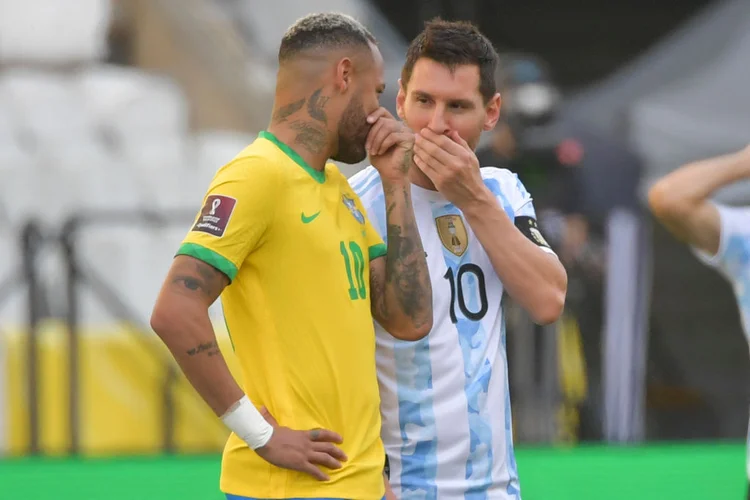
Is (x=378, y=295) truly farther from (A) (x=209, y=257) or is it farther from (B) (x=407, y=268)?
(A) (x=209, y=257)

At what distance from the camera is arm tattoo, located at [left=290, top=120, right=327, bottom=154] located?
10.5 ft

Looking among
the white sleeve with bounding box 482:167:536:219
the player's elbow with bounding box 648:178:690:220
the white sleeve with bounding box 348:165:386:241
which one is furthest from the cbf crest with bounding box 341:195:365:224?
the player's elbow with bounding box 648:178:690:220

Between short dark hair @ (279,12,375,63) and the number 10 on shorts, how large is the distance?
18.1 inches

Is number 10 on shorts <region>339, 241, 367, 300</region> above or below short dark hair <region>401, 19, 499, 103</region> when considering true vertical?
below

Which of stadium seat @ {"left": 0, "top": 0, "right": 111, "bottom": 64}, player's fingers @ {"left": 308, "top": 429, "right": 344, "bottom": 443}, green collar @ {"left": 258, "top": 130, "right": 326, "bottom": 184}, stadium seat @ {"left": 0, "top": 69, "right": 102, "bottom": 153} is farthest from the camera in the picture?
stadium seat @ {"left": 0, "top": 0, "right": 111, "bottom": 64}

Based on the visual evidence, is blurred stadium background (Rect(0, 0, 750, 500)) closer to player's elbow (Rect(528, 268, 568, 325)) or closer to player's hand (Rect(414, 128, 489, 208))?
player's elbow (Rect(528, 268, 568, 325))

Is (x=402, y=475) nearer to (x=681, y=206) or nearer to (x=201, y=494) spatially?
(x=681, y=206)

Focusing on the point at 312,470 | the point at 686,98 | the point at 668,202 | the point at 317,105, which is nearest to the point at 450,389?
the point at 312,470

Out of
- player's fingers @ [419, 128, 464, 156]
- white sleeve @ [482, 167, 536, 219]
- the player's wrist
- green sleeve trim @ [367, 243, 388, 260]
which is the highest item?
player's fingers @ [419, 128, 464, 156]

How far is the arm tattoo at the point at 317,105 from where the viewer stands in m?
3.21

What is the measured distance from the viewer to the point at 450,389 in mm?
3461

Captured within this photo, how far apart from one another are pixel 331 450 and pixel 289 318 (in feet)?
0.99

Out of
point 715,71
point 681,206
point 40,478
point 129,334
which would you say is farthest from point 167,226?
point 681,206

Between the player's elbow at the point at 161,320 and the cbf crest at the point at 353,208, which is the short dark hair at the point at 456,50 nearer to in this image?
the cbf crest at the point at 353,208
